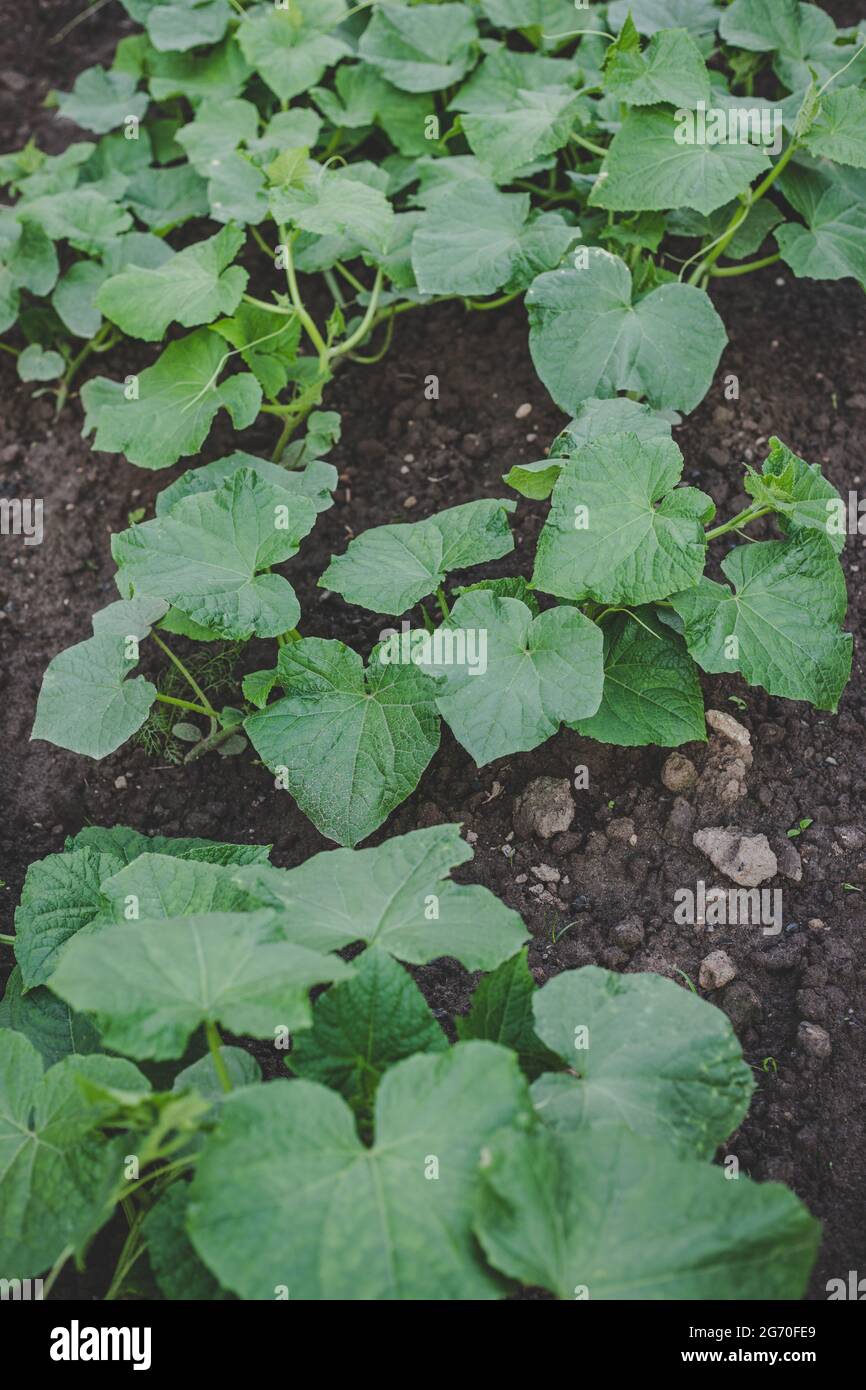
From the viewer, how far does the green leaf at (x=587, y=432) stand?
2.65 meters

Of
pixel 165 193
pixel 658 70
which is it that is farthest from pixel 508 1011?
pixel 165 193

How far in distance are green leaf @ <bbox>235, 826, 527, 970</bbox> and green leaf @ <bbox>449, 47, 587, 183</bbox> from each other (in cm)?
210

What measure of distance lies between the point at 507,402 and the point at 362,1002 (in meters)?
2.05

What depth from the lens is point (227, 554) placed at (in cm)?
261

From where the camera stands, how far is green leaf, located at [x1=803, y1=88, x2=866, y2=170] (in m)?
3.00

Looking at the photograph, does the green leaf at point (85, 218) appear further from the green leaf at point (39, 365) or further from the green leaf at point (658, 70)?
the green leaf at point (658, 70)

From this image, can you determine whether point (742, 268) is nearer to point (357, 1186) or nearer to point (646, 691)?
point (646, 691)

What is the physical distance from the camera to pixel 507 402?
339 centimetres

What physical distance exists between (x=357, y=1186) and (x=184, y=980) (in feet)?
1.31

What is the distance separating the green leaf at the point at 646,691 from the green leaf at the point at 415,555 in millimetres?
344

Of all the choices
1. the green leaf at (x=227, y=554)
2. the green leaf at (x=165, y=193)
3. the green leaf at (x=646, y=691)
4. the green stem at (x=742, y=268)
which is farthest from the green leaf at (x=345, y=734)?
the green leaf at (x=165, y=193)

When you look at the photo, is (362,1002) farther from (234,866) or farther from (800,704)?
(800,704)

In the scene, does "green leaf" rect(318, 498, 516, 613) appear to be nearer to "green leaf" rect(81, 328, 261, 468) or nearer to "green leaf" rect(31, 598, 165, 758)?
"green leaf" rect(31, 598, 165, 758)
